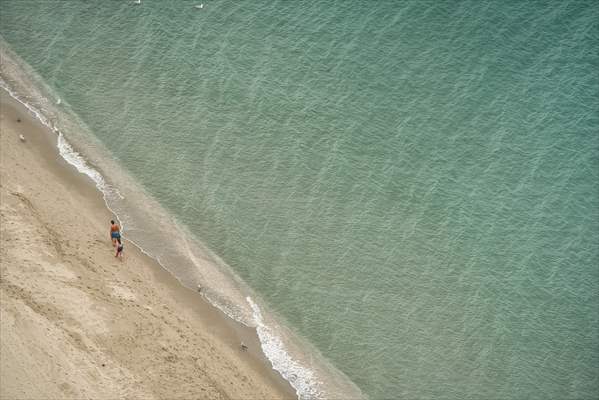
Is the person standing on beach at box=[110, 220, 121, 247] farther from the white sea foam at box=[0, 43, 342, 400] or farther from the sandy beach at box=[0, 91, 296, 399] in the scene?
the white sea foam at box=[0, 43, 342, 400]

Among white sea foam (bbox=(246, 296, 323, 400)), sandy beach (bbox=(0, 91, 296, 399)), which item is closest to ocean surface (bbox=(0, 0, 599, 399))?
white sea foam (bbox=(246, 296, 323, 400))

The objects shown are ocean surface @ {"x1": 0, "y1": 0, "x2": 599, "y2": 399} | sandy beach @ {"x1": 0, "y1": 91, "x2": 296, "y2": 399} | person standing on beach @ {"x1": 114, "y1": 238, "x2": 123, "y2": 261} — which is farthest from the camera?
ocean surface @ {"x1": 0, "y1": 0, "x2": 599, "y2": 399}

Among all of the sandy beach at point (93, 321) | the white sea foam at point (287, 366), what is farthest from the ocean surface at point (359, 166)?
the sandy beach at point (93, 321)

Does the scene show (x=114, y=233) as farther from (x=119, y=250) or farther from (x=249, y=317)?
(x=249, y=317)

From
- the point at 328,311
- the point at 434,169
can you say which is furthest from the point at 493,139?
the point at 328,311

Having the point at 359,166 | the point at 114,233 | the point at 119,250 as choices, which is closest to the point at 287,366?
the point at 119,250

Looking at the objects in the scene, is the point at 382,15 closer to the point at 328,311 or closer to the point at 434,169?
the point at 434,169
